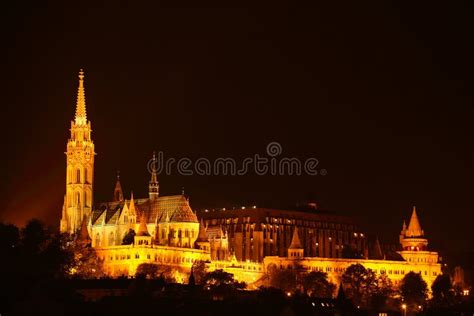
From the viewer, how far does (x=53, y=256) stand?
18288 centimetres

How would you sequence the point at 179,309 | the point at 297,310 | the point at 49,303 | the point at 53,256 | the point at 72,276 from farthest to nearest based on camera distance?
1. the point at 72,276
2. the point at 53,256
3. the point at 297,310
4. the point at 179,309
5. the point at 49,303

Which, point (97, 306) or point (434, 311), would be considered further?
point (434, 311)

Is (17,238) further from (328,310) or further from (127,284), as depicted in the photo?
(328,310)

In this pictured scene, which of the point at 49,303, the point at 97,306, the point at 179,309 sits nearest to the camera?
the point at 49,303

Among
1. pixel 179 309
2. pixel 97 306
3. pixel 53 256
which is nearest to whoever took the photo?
pixel 97 306

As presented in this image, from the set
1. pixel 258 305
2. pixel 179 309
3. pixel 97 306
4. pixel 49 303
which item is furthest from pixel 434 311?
pixel 49 303

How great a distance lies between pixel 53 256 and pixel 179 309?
102 ft

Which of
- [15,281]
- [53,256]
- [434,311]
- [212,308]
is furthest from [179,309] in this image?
[434,311]

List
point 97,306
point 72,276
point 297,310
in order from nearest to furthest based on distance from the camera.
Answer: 1. point 97,306
2. point 297,310
3. point 72,276

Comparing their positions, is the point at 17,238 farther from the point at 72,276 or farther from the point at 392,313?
the point at 392,313

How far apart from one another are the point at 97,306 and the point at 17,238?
4253cm

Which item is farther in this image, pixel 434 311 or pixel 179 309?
pixel 434 311

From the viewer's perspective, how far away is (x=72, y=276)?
19500cm

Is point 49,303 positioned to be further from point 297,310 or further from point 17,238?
point 17,238
